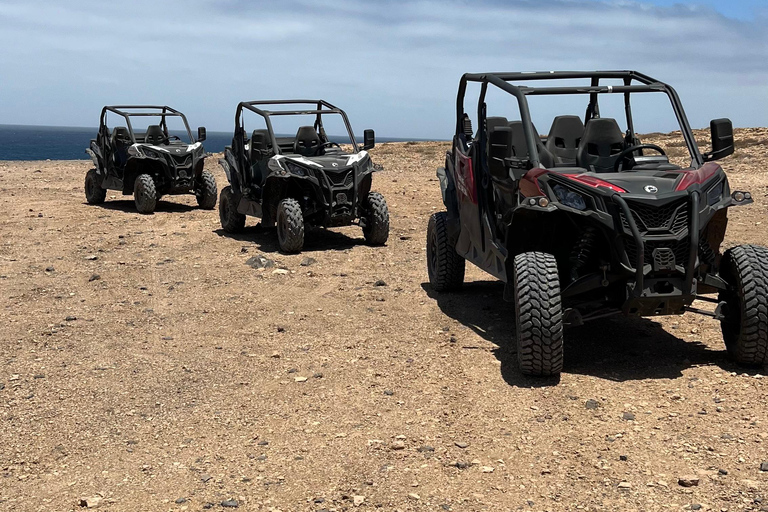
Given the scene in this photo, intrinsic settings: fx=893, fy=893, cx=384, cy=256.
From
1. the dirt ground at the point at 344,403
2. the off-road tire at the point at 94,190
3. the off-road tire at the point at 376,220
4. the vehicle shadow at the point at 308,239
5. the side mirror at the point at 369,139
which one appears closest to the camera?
the dirt ground at the point at 344,403

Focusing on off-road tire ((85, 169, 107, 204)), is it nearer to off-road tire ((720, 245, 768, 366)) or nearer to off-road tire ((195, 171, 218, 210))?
off-road tire ((195, 171, 218, 210))

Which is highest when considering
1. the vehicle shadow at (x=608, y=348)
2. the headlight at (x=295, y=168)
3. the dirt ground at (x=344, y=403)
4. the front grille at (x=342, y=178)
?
the headlight at (x=295, y=168)

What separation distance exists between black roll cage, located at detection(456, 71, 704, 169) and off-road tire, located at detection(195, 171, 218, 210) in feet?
29.7

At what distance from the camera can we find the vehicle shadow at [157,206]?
1638 cm

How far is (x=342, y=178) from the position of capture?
451 inches

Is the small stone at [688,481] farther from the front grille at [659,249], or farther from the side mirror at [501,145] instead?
the side mirror at [501,145]

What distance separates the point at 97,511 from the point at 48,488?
1.46 feet

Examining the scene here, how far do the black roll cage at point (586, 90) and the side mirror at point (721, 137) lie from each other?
20cm

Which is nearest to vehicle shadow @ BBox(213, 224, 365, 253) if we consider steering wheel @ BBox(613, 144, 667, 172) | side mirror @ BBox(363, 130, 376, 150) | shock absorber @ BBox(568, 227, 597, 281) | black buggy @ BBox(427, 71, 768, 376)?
side mirror @ BBox(363, 130, 376, 150)

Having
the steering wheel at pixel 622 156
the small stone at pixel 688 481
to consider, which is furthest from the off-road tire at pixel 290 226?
the small stone at pixel 688 481

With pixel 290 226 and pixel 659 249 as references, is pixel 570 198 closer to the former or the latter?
pixel 659 249


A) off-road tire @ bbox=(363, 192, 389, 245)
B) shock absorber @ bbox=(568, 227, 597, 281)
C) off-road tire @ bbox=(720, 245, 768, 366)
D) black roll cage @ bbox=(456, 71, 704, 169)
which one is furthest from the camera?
off-road tire @ bbox=(363, 192, 389, 245)

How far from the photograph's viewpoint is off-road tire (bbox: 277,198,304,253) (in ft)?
36.7

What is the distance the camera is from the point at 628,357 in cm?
643
